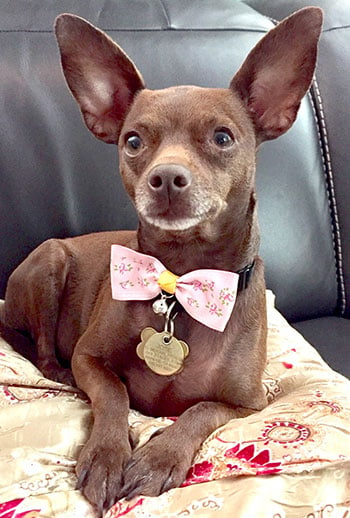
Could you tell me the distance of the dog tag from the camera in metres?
1.48

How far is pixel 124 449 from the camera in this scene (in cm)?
129

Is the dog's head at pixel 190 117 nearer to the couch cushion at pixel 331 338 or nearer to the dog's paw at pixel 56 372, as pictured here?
the dog's paw at pixel 56 372

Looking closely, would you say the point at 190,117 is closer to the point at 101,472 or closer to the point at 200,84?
the point at 101,472

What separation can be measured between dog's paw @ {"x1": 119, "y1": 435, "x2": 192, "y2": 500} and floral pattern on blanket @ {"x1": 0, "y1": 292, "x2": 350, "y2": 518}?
19 millimetres

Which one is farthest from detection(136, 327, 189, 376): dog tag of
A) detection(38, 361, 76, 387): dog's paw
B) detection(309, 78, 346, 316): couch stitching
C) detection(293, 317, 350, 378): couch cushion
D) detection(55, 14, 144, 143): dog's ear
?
detection(309, 78, 346, 316): couch stitching

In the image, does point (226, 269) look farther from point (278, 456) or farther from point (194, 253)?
point (278, 456)

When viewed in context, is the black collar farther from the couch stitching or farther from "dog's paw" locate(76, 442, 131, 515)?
the couch stitching

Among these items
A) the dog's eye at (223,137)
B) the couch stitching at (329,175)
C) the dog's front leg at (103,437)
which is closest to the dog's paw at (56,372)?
the dog's front leg at (103,437)

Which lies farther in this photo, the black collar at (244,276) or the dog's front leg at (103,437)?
the black collar at (244,276)

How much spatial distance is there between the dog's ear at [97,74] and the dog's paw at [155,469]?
68 centimetres

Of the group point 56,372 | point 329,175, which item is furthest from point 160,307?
point 329,175

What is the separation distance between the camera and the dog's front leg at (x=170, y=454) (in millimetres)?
1215

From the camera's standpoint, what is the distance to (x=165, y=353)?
148 cm

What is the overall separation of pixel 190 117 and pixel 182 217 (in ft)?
0.66
